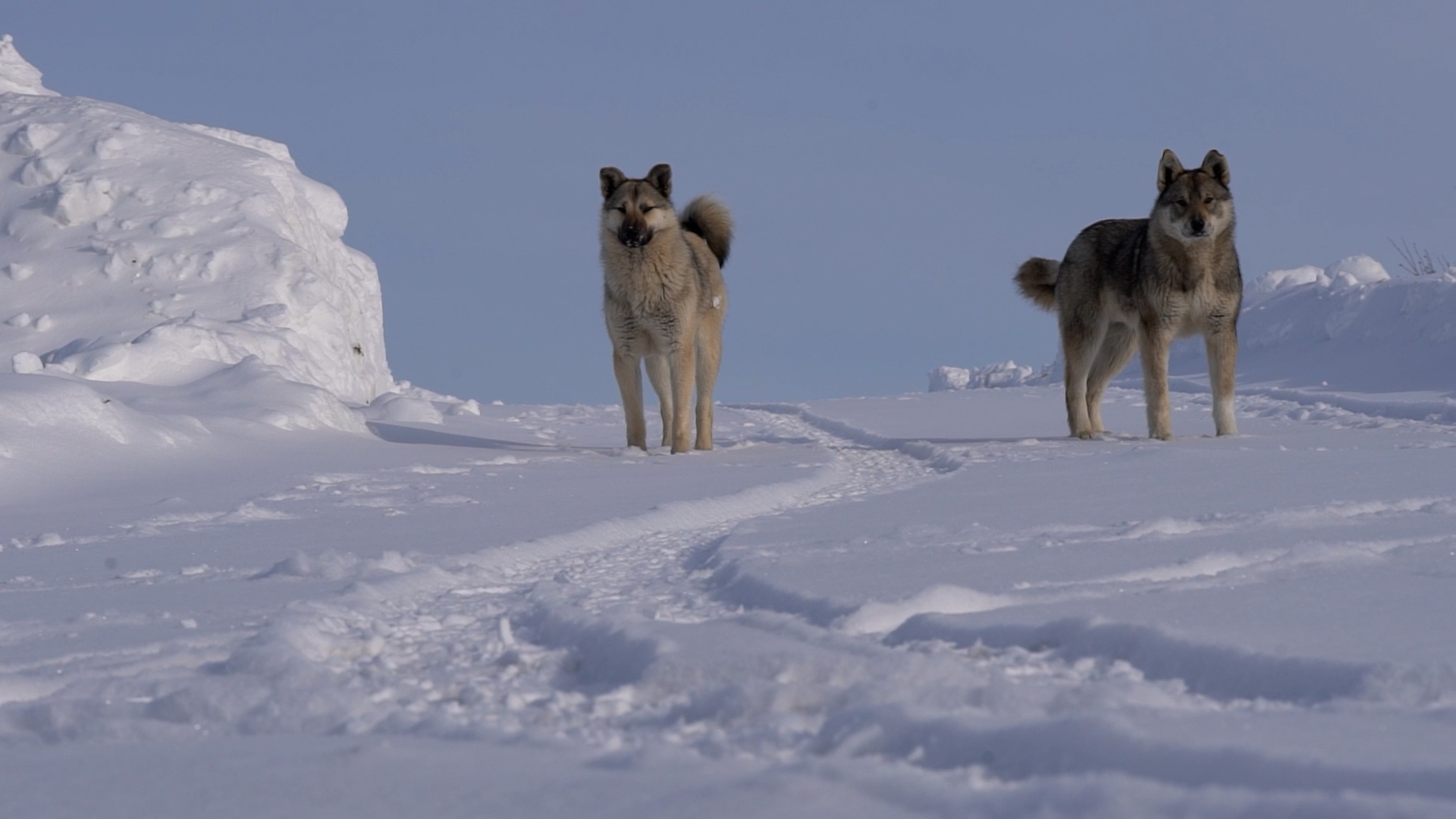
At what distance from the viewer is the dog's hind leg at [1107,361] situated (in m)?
9.70

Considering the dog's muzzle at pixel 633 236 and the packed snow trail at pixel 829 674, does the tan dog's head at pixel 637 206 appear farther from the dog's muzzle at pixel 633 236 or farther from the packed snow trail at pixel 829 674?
the packed snow trail at pixel 829 674

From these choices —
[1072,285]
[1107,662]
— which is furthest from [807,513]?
[1072,285]

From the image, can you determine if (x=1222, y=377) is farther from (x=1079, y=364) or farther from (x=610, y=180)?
(x=610, y=180)

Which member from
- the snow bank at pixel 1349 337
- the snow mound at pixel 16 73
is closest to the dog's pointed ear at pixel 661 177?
the snow bank at pixel 1349 337

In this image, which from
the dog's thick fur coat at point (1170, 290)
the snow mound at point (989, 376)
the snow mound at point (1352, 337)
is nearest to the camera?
the dog's thick fur coat at point (1170, 290)

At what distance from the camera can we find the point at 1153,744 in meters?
1.67

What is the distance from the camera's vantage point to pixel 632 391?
9.32 m

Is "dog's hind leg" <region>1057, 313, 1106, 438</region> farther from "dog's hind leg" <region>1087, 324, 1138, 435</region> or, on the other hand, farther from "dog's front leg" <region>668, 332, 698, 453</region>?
"dog's front leg" <region>668, 332, 698, 453</region>

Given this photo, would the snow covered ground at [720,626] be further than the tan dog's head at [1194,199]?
No

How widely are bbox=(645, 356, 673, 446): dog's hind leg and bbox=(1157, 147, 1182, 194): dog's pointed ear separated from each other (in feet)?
11.9

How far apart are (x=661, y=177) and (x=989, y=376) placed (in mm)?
21877

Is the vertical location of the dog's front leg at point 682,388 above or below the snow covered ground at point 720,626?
above

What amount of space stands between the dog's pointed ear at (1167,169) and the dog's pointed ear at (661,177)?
11.3 feet

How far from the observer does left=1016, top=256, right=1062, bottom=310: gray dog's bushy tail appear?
10.4 metres
